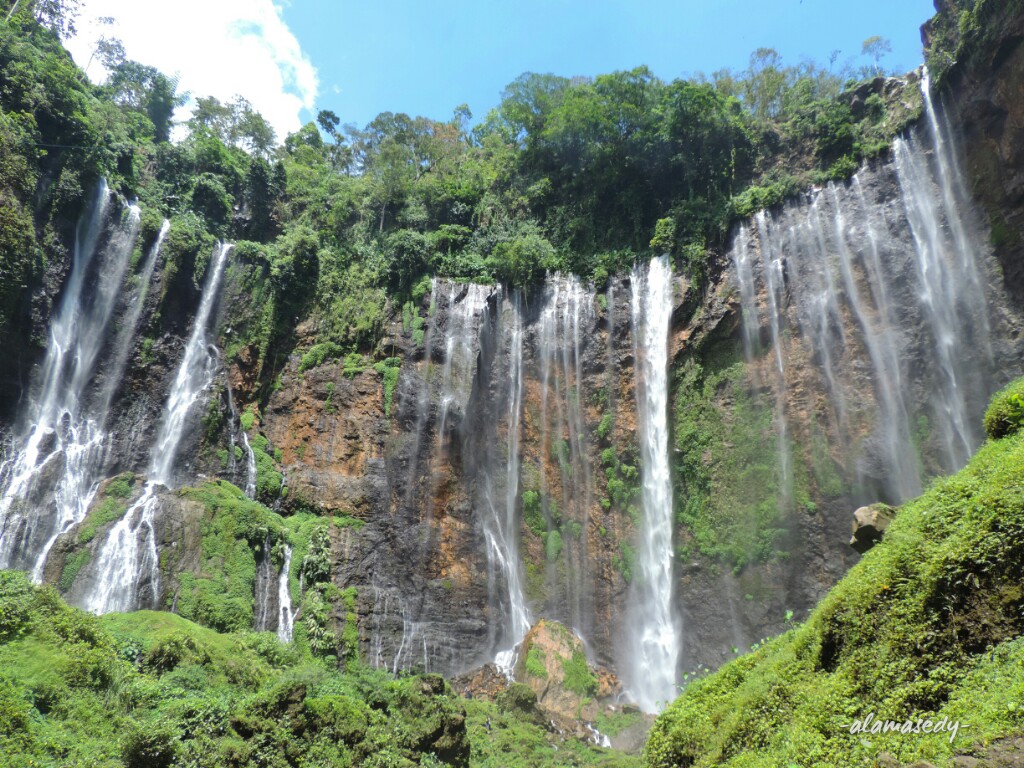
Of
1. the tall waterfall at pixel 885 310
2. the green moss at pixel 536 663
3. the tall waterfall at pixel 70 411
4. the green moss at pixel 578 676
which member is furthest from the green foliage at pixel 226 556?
the tall waterfall at pixel 885 310

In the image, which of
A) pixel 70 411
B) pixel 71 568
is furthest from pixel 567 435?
pixel 70 411

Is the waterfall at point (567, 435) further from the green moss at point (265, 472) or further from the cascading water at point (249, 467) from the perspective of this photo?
the cascading water at point (249, 467)

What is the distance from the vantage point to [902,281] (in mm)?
16734

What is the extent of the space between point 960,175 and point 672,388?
377 inches

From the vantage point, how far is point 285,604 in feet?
50.8

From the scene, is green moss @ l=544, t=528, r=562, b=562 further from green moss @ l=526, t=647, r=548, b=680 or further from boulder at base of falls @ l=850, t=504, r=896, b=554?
boulder at base of falls @ l=850, t=504, r=896, b=554

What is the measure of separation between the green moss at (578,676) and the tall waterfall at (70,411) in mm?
12216

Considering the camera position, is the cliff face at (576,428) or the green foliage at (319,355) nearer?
the cliff face at (576,428)

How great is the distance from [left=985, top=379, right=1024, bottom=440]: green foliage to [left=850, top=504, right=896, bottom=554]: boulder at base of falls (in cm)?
174

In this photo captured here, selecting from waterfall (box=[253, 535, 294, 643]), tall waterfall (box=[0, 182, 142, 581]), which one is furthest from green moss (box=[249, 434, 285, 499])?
tall waterfall (box=[0, 182, 142, 581])

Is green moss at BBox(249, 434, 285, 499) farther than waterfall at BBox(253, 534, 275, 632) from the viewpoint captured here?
Yes

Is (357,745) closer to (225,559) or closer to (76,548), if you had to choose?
(225,559)

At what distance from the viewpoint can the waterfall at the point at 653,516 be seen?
16.3 metres

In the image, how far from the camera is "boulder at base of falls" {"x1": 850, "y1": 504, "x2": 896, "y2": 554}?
773cm
